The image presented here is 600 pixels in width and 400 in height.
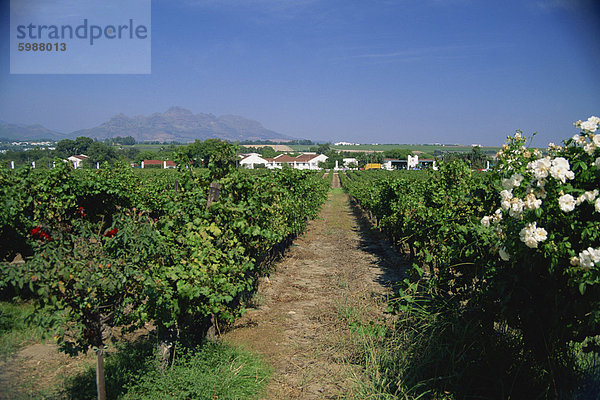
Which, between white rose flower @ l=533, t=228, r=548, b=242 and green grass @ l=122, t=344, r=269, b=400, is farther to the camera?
green grass @ l=122, t=344, r=269, b=400

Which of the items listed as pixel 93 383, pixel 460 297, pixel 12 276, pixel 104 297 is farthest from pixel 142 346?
pixel 460 297

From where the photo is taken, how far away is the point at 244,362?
4.70 meters

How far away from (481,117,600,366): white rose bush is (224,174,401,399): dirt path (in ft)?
6.71

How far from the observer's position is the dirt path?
→ 4.55 meters

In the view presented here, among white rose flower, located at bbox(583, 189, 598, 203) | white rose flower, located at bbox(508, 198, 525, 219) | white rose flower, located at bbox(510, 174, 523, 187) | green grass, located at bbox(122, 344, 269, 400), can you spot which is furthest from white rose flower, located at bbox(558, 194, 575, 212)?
green grass, located at bbox(122, 344, 269, 400)

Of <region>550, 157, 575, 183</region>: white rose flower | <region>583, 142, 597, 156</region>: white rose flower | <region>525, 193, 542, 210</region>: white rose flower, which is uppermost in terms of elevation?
<region>583, 142, 597, 156</region>: white rose flower

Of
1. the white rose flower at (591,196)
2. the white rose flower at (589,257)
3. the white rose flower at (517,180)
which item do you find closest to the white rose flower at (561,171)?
the white rose flower at (591,196)

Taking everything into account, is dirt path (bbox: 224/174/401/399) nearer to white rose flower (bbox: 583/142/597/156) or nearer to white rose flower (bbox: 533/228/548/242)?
white rose flower (bbox: 533/228/548/242)

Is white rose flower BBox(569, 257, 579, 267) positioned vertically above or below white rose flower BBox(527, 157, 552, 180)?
below

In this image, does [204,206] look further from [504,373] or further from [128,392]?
[504,373]

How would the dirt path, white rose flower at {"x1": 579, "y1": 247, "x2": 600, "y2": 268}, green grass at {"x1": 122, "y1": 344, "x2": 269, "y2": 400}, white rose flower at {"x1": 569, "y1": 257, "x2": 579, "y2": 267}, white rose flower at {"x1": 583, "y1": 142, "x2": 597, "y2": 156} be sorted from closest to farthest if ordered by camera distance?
white rose flower at {"x1": 579, "y1": 247, "x2": 600, "y2": 268}, white rose flower at {"x1": 569, "y1": 257, "x2": 579, "y2": 267}, white rose flower at {"x1": 583, "y1": 142, "x2": 597, "y2": 156}, green grass at {"x1": 122, "y1": 344, "x2": 269, "y2": 400}, the dirt path

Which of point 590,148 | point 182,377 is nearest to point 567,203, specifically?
point 590,148

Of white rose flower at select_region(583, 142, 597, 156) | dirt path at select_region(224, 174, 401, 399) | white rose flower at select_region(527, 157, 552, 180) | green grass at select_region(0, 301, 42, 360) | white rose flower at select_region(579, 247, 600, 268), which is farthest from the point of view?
green grass at select_region(0, 301, 42, 360)

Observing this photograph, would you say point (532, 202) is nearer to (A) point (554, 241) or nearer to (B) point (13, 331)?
(A) point (554, 241)
